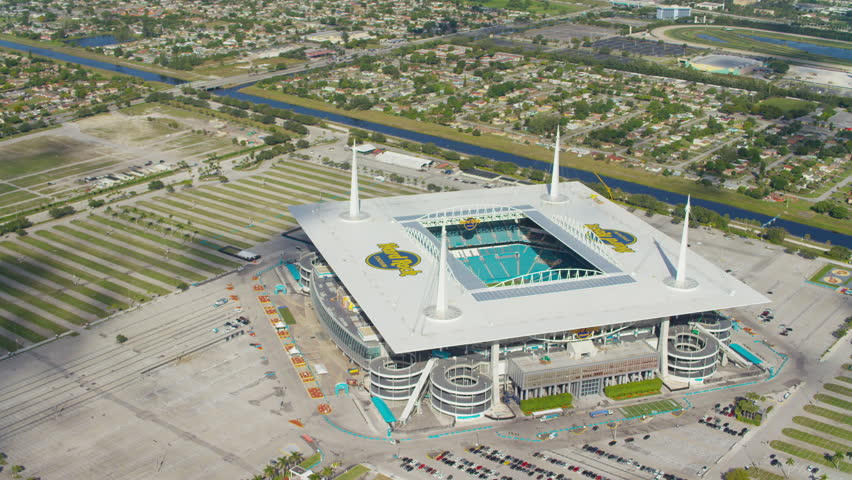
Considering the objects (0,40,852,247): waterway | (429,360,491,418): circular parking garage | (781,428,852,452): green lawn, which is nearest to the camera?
(781,428,852,452): green lawn

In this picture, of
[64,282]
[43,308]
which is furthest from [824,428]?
[64,282]

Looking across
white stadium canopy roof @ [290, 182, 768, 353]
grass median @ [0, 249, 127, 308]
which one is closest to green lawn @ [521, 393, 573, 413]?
white stadium canopy roof @ [290, 182, 768, 353]

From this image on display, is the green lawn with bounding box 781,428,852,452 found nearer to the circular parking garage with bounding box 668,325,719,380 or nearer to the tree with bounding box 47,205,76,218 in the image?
the circular parking garage with bounding box 668,325,719,380

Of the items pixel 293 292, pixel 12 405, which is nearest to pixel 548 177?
pixel 293 292

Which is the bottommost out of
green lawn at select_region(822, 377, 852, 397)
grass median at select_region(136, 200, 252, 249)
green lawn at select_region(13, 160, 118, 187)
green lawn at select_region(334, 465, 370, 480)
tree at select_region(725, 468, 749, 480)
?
green lawn at select_region(334, 465, 370, 480)

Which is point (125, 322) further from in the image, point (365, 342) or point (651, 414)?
point (651, 414)

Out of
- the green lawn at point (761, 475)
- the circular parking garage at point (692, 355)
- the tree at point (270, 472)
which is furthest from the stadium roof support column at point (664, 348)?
the tree at point (270, 472)

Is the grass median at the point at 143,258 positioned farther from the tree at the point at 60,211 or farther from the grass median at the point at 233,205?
the grass median at the point at 233,205
